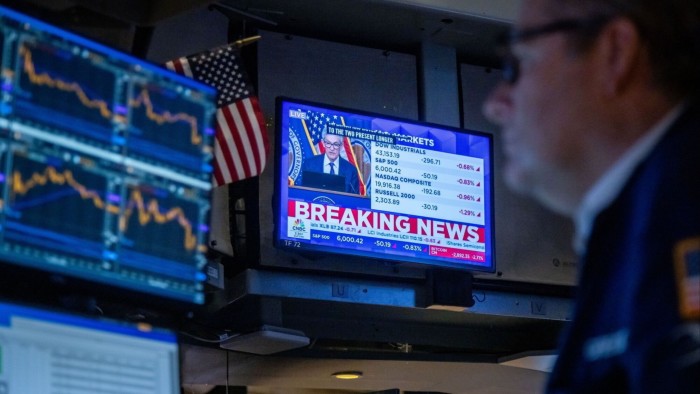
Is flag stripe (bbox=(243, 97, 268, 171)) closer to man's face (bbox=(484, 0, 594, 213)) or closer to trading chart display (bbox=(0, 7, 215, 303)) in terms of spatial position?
trading chart display (bbox=(0, 7, 215, 303))

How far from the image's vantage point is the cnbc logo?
5469mm

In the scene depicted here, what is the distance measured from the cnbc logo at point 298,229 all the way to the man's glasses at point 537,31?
3863 millimetres

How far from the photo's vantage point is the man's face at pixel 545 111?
1.47 m

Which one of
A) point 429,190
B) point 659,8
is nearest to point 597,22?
point 659,8

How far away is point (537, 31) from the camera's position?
152 centimetres

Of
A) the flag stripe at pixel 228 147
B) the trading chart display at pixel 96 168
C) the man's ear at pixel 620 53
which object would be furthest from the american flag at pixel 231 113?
the man's ear at pixel 620 53

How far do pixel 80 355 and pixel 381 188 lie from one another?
3.85 m

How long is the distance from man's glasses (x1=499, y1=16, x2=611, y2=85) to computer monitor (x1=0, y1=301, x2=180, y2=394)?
2.96ft

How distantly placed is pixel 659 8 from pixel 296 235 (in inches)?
164

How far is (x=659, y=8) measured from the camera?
1394 mm

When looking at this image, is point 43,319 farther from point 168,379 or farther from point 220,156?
point 220,156

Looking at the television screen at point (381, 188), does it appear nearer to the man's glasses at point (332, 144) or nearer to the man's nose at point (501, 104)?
the man's glasses at point (332, 144)

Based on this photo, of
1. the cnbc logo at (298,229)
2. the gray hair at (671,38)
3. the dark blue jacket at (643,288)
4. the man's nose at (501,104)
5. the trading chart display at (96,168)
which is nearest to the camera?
the dark blue jacket at (643,288)

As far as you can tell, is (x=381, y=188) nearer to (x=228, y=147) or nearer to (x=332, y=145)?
(x=332, y=145)
